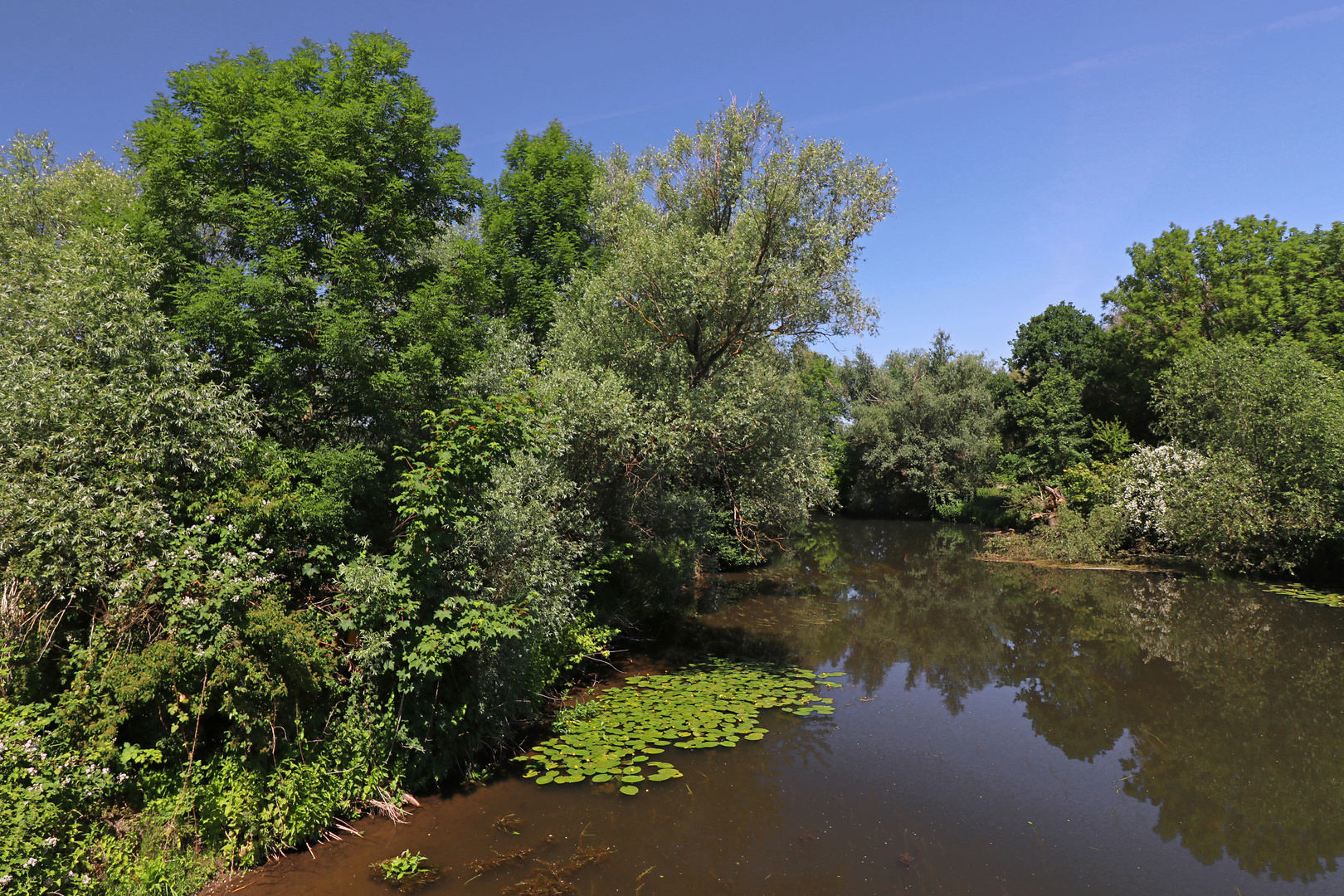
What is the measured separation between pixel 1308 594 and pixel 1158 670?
389 inches

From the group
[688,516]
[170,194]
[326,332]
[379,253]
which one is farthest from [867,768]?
[170,194]

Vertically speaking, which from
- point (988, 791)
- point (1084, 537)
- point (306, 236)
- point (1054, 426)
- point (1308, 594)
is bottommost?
point (988, 791)

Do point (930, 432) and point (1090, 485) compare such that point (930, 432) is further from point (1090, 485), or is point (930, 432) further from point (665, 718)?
point (665, 718)

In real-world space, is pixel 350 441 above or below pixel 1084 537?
above

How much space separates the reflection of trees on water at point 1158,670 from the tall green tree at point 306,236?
11151 mm

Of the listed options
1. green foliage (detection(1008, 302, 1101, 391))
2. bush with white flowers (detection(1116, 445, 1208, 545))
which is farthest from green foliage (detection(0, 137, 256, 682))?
green foliage (detection(1008, 302, 1101, 391))

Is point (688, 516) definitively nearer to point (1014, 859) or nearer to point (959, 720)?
point (959, 720)

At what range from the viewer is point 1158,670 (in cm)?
1379

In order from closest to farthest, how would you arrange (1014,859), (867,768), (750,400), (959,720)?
(1014,859) < (867,768) < (959,720) < (750,400)

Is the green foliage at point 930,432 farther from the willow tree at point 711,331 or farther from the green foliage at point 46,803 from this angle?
the green foliage at point 46,803

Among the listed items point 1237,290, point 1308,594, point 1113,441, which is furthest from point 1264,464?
point 1237,290

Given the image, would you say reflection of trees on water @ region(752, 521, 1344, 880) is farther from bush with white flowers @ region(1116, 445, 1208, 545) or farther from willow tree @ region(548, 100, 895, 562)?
willow tree @ region(548, 100, 895, 562)

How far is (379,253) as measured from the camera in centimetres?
1066

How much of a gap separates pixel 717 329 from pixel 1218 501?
18.1 metres
